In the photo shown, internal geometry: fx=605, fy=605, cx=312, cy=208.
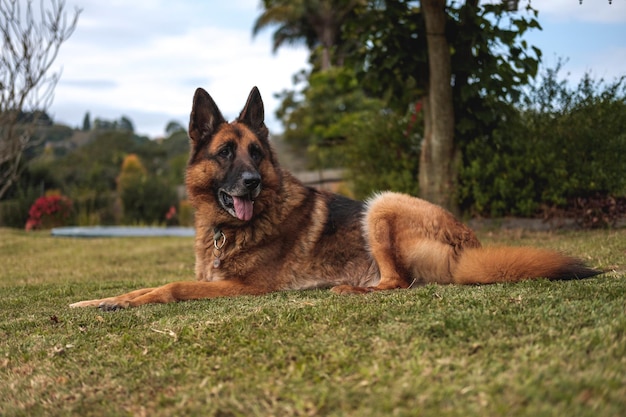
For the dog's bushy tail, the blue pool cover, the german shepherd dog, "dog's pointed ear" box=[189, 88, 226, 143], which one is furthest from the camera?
the blue pool cover

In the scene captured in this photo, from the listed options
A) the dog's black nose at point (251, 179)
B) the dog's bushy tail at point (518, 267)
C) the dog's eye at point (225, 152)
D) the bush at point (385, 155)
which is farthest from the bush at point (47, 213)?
the dog's bushy tail at point (518, 267)

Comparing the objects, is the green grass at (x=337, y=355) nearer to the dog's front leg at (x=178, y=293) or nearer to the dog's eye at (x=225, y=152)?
the dog's front leg at (x=178, y=293)

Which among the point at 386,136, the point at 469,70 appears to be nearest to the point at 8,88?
the point at 386,136

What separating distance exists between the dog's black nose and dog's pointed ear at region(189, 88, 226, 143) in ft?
1.79

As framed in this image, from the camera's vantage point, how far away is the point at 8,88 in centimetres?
1083

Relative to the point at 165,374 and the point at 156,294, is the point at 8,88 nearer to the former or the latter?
the point at 156,294

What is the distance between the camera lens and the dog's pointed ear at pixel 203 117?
451 centimetres

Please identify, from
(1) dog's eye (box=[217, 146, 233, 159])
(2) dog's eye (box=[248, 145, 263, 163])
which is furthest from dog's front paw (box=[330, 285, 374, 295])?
(1) dog's eye (box=[217, 146, 233, 159])

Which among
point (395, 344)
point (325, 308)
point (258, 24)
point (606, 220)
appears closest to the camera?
point (395, 344)

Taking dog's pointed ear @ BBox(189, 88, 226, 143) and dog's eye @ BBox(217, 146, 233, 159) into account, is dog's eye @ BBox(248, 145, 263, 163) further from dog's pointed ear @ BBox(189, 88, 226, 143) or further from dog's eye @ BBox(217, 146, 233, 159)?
dog's pointed ear @ BBox(189, 88, 226, 143)

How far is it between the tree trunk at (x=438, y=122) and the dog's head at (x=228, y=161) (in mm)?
3906

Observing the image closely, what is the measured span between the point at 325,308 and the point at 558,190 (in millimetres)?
5391

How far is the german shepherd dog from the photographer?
13.8 feet

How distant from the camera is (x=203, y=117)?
4.56 meters
